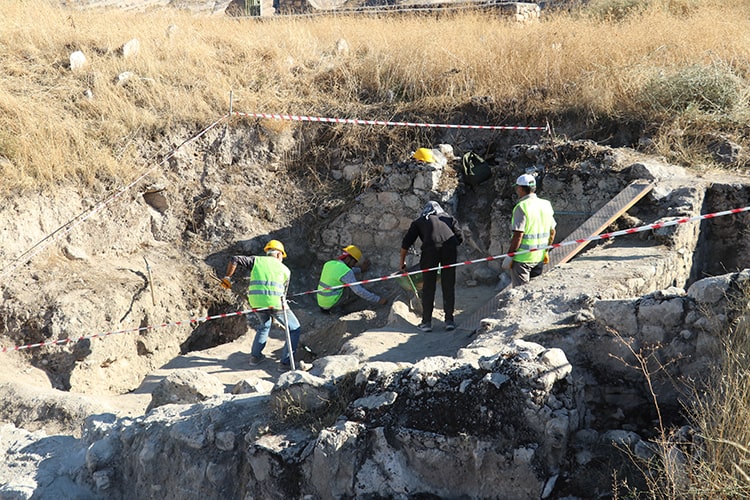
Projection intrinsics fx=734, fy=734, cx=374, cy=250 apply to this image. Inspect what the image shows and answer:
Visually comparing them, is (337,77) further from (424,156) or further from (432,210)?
(432,210)

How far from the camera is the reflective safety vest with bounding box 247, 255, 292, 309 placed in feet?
26.3

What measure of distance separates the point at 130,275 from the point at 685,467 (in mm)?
7291

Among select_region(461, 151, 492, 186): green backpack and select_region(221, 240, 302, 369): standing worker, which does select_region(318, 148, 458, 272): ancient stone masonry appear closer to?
select_region(461, 151, 492, 186): green backpack

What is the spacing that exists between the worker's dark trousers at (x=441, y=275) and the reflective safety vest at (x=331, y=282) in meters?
1.64

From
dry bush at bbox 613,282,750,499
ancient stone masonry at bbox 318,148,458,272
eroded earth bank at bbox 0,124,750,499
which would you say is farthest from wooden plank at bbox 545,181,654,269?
dry bush at bbox 613,282,750,499

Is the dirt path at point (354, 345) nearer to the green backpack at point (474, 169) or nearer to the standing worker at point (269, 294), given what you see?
the standing worker at point (269, 294)

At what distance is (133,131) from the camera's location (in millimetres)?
10242

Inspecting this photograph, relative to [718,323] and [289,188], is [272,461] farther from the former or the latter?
[289,188]

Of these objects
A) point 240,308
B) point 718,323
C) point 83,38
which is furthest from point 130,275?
point 718,323

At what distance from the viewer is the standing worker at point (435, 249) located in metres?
7.72

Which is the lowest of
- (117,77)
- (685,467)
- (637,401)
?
(637,401)

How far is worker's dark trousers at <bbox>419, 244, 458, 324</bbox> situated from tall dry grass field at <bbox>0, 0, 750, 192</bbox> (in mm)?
3655

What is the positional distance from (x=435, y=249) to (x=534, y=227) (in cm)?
105

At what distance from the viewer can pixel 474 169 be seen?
10367 mm
